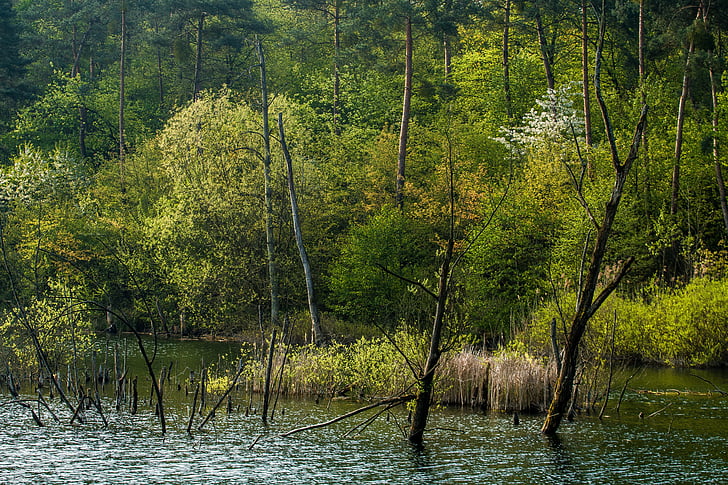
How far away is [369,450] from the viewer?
47.0 feet

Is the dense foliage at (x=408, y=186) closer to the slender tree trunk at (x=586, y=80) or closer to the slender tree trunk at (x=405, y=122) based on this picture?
the slender tree trunk at (x=586, y=80)

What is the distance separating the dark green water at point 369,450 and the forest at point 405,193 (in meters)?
5.50

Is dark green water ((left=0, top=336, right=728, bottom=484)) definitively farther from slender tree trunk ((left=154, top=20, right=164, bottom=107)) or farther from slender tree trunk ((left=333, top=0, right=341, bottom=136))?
slender tree trunk ((left=154, top=20, right=164, bottom=107))

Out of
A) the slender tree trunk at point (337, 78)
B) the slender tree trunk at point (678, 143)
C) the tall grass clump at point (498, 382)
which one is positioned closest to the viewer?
the tall grass clump at point (498, 382)

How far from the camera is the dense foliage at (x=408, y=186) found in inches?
1217

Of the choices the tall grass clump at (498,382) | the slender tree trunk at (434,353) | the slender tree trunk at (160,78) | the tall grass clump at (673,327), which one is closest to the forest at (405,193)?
the tall grass clump at (673,327)

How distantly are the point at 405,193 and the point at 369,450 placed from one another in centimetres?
2456

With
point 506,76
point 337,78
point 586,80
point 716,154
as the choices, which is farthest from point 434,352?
point 337,78

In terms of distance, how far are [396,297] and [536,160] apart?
28.2 ft

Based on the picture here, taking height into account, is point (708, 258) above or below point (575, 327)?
above

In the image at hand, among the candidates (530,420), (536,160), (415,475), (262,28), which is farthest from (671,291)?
(262,28)

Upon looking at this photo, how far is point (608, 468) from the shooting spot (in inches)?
516

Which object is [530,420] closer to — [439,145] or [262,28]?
[439,145]

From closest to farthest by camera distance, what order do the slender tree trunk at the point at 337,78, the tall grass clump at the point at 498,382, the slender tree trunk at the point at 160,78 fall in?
the tall grass clump at the point at 498,382 → the slender tree trunk at the point at 337,78 → the slender tree trunk at the point at 160,78
